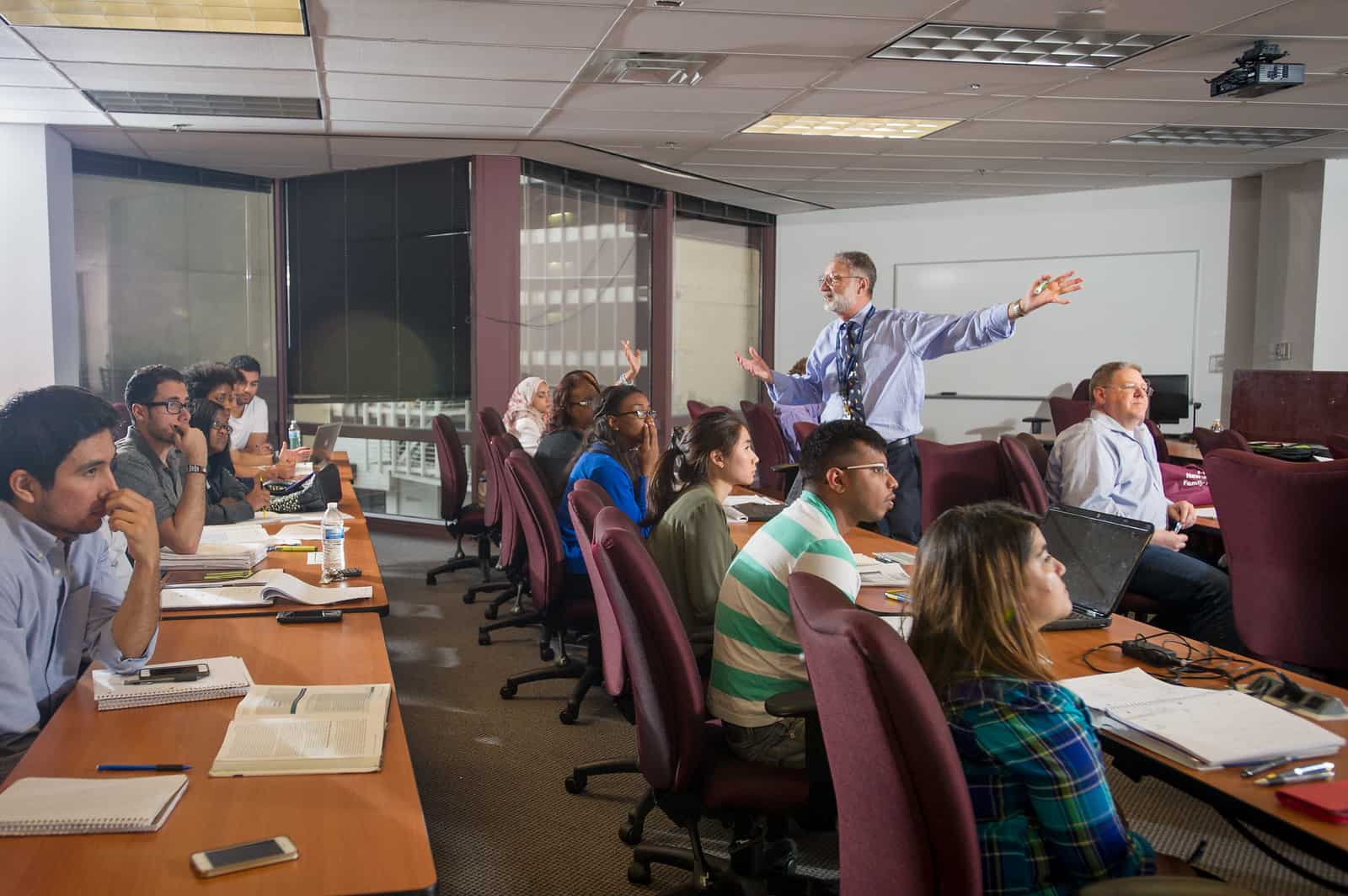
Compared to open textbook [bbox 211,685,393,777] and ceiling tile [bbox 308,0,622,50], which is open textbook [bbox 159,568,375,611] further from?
ceiling tile [bbox 308,0,622,50]

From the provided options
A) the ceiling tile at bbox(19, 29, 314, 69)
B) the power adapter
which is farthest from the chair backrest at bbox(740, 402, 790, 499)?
the power adapter

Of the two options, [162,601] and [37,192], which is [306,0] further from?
[37,192]

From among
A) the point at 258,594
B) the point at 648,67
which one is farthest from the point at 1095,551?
the point at 648,67

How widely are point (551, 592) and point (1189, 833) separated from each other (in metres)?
2.24

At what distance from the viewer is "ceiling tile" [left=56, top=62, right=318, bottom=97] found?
5.11 metres

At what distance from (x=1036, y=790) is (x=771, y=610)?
2.64 ft

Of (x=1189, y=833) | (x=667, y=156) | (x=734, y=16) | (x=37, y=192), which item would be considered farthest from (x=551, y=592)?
(x=37, y=192)

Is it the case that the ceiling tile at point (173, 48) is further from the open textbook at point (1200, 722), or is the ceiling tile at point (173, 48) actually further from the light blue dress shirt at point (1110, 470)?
the open textbook at point (1200, 722)

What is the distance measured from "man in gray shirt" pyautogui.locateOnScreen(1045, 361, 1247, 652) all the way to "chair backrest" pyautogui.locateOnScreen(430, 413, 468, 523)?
3.33 m

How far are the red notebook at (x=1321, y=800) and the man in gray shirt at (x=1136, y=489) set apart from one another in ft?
6.92

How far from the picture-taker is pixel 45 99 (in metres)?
5.73

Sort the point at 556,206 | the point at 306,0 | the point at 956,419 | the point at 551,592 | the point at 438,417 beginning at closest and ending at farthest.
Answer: the point at 551,592 → the point at 306,0 → the point at 438,417 → the point at 556,206 → the point at 956,419

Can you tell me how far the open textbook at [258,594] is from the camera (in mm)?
2557

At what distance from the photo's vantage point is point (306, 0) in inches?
161
